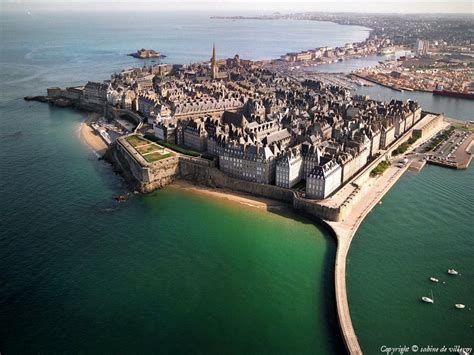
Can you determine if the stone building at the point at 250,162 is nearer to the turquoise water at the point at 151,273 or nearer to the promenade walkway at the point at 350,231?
the turquoise water at the point at 151,273

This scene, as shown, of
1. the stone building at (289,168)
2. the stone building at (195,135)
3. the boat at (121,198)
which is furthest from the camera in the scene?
the stone building at (195,135)

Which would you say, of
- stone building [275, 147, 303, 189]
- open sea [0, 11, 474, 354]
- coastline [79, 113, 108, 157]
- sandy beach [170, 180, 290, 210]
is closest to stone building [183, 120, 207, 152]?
sandy beach [170, 180, 290, 210]

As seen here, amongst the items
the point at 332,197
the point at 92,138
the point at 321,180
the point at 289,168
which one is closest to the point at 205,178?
the point at 289,168

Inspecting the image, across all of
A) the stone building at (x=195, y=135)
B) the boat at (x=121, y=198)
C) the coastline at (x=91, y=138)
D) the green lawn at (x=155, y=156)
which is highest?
the stone building at (x=195, y=135)

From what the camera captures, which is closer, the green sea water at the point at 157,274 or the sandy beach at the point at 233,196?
the green sea water at the point at 157,274

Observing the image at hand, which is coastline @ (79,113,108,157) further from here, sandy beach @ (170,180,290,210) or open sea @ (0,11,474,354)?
sandy beach @ (170,180,290,210)

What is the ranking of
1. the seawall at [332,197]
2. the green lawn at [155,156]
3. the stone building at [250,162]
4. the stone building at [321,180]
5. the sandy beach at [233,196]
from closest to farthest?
the seawall at [332,197]
the stone building at [321,180]
the sandy beach at [233,196]
the stone building at [250,162]
the green lawn at [155,156]

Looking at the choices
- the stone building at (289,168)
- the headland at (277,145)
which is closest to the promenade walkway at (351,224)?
the headland at (277,145)
